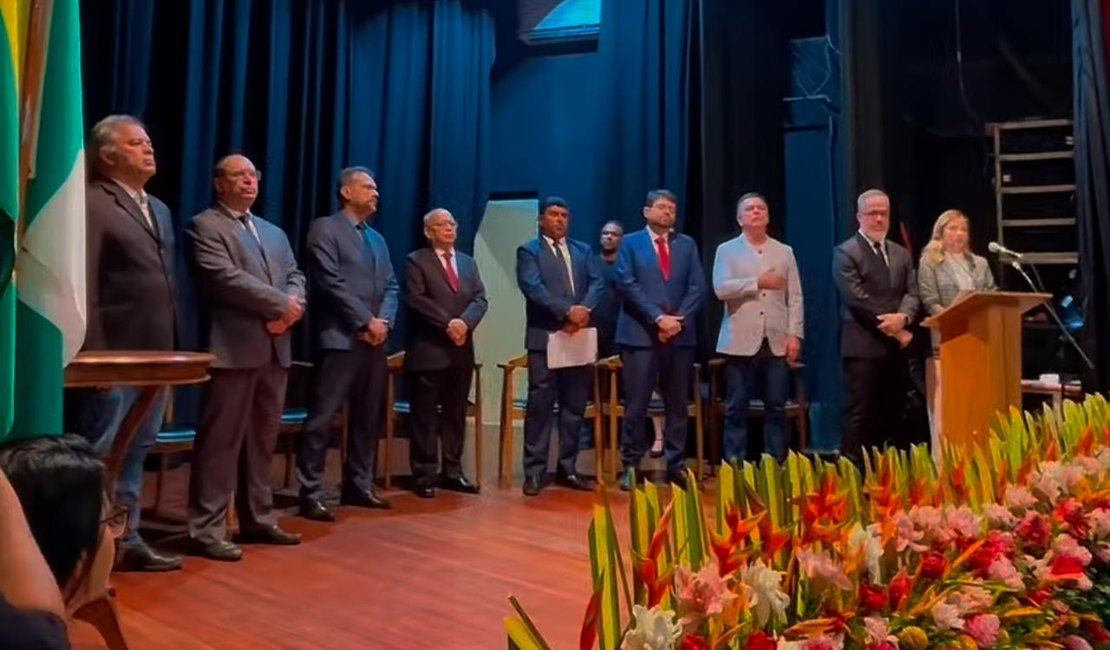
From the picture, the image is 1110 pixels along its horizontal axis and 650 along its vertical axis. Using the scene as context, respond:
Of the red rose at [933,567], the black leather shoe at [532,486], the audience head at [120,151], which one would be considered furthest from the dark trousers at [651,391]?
the red rose at [933,567]

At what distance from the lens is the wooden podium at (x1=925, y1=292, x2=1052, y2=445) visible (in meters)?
2.71

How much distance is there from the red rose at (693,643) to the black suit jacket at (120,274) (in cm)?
263

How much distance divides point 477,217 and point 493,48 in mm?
1039

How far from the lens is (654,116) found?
6.36 m

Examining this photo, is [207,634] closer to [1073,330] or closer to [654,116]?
[1073,330]

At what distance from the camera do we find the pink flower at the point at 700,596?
1.09 metres

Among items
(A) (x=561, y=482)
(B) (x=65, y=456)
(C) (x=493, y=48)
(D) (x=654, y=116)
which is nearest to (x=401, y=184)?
(C) (x=493, y=48)

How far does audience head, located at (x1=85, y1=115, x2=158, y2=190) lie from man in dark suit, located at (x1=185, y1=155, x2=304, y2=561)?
0.34 meters

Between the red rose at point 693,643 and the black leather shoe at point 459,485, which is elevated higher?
the red rose at point 693,643

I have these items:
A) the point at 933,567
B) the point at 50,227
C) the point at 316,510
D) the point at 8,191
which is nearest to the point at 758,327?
the point at 316,510

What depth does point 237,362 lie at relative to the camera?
363 cm

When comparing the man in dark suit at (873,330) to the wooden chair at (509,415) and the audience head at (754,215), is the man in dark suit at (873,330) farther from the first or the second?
the wooden chair at (509,415)

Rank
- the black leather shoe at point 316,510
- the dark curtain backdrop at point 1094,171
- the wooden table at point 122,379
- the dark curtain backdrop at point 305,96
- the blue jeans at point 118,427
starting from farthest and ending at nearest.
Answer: the dark curtain backdrop at point 305,96, the dark curtain backdrop at point 1094,171, the black leather shoe at point 316,510, the blue jeans at point 118,427, the wooden table at point 122,379

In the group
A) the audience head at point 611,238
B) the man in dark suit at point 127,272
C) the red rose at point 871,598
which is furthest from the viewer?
the audience head at point 611,238
